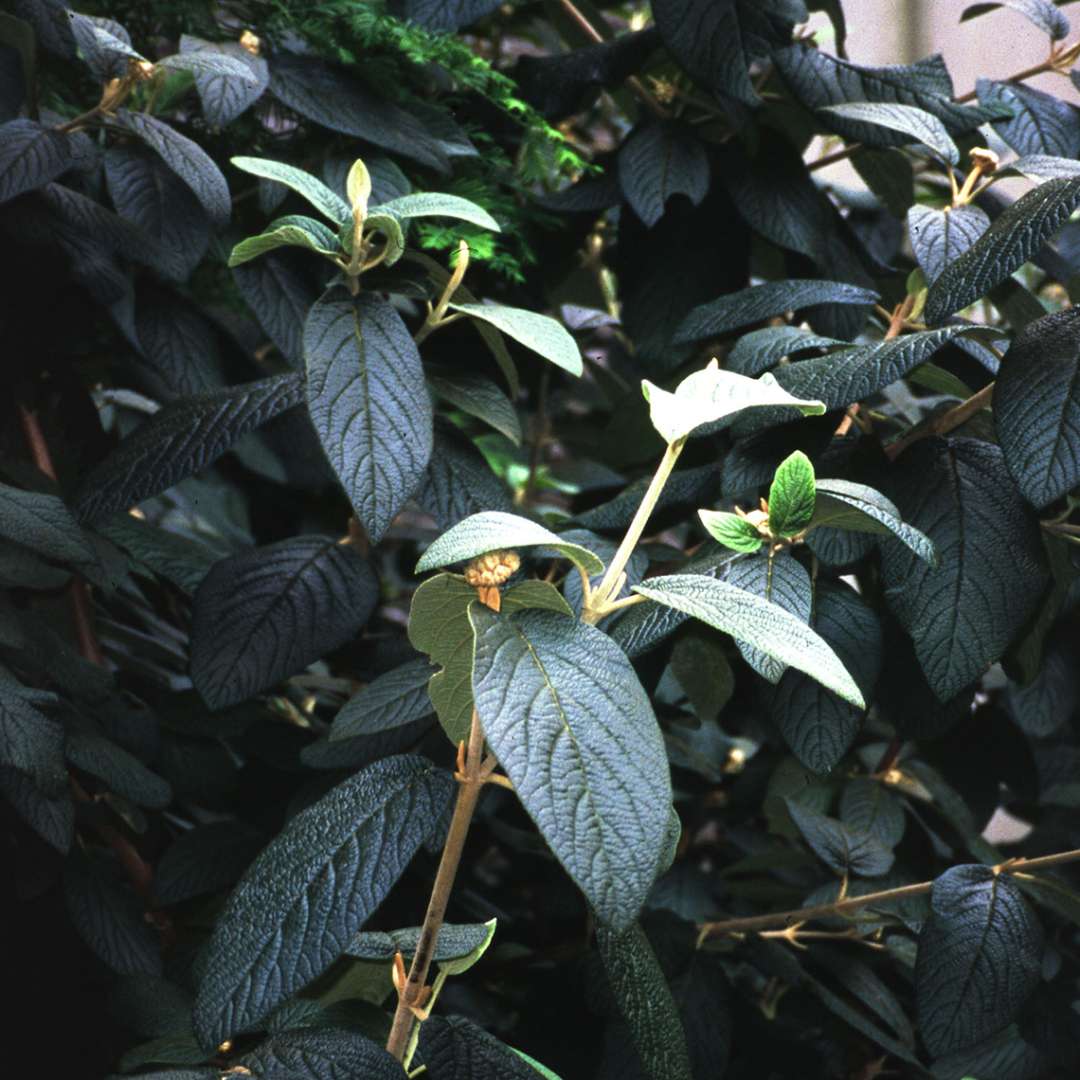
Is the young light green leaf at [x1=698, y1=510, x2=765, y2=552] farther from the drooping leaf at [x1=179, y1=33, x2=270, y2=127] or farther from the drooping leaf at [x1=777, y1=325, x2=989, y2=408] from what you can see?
the drooping leaf at [x1=179, y1=33, x2=270, y2=127]

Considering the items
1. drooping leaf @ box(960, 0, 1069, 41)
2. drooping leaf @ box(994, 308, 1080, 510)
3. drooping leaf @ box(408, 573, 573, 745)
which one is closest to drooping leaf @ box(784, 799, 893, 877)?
drooping leaf @ box(994, 308, 1080, 510)

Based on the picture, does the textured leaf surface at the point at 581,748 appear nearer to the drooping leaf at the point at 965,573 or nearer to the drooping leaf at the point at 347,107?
the drooping leaf at the point at 965,573

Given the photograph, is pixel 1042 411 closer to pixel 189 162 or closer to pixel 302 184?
pixel 302 184

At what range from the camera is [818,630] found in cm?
79

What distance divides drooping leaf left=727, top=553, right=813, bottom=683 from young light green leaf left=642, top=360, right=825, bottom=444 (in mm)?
119

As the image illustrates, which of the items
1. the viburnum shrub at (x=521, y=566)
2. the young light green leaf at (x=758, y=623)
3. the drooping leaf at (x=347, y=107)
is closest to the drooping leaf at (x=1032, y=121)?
the viburnum shrub at (x=521, y=566)

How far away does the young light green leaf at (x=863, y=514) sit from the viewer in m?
0.66

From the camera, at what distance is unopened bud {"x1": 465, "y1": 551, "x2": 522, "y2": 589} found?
21.6 inches

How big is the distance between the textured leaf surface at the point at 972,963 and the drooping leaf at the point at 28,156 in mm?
771

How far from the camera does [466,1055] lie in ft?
2.19

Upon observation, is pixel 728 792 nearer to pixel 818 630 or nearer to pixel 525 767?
pixel 818 630

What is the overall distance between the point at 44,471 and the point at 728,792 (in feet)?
2.49

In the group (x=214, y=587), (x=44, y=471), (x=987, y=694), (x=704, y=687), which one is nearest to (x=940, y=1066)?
(x=704, y=687)

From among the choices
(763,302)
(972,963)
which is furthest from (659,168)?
(972,963)
